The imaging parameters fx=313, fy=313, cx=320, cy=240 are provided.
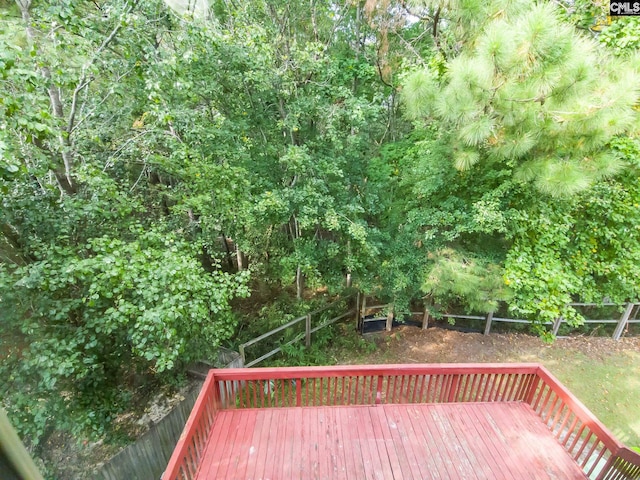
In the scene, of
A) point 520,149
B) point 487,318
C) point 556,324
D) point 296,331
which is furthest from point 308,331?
point 556,324

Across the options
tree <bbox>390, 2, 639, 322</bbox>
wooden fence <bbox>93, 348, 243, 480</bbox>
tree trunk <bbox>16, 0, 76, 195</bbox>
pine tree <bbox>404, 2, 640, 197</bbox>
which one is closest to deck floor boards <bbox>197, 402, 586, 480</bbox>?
wooden fence <bbox>93, 348, 243, 480</bbox>

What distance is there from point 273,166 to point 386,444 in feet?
13.2

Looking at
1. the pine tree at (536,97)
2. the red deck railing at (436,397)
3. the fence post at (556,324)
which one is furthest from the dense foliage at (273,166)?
Result: the fence post at (556,324)

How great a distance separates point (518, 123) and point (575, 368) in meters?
5.05

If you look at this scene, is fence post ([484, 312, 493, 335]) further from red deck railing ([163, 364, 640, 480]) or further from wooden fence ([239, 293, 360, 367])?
red deck railing ([163, 364, 640, 480])

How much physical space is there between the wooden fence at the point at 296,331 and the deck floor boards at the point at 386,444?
2.41 meters

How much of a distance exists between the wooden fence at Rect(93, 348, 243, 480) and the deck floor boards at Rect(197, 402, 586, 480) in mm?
1198

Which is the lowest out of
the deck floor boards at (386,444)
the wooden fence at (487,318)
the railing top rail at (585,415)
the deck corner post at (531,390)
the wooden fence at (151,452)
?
the wooden fence at (151,452)

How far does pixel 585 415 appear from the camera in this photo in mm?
2779

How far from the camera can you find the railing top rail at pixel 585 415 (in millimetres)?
2566

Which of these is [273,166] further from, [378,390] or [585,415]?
[585,415]

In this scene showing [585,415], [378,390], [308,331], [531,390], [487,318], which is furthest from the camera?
[487,318]

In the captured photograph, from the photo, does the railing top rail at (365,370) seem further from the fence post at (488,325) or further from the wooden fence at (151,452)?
the fence post at (488,325)

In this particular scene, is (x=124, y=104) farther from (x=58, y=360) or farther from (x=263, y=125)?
(x=58, y=360)
